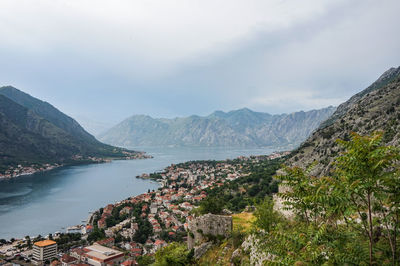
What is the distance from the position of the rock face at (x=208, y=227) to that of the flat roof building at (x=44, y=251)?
117 feet

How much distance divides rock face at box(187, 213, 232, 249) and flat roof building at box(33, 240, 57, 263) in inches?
1403

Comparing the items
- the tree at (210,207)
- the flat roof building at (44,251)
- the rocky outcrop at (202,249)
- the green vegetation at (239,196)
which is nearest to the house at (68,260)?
the flat roof building at (44,251)

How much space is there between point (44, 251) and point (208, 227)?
123ft

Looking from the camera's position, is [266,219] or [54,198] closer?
[266,219]

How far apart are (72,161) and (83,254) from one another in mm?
137340

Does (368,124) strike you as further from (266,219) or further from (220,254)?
(266,219)

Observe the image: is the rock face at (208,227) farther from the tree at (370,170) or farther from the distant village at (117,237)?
the distant village at (117,237)

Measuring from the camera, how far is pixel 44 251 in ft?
119

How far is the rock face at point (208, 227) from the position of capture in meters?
11.5

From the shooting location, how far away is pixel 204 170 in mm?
111562

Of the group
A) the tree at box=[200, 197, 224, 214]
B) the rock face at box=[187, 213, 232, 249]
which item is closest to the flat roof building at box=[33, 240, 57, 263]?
the rock face at box=[187, 213, 232, 249]

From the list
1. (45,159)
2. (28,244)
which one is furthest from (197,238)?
(45,159)

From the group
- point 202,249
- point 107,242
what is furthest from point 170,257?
point 107,242

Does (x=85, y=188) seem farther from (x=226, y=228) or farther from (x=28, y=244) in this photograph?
(x=226, y=228)
